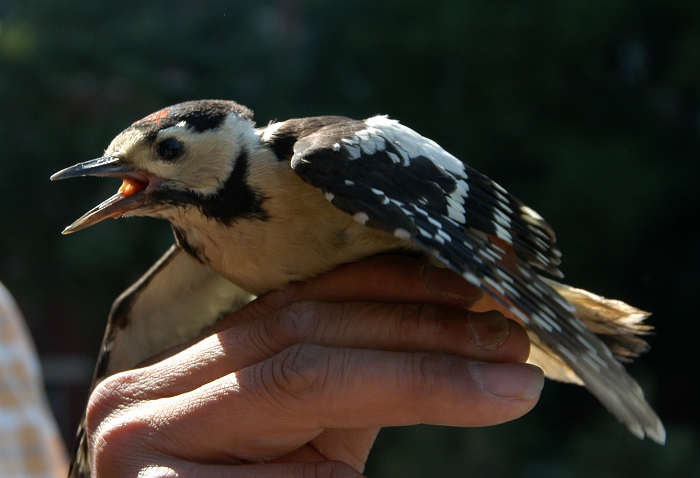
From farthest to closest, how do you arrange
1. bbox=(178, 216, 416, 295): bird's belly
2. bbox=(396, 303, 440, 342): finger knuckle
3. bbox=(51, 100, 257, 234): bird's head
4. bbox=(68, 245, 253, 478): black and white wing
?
bbox=(68, 245, 253, 478): black and white wing, bbox=(51, 100, 257, 234): bird's head, bbox=(178, 216, 416, 295): bird's belly, bbox=(396, 303, 440, 342): finger knuckle

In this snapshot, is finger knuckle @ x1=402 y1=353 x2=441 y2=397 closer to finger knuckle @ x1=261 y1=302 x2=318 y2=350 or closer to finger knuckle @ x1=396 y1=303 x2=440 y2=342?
finger knuckle @ x1=396 y1=303 x2=440 y2=342

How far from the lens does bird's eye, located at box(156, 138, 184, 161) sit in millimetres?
2234

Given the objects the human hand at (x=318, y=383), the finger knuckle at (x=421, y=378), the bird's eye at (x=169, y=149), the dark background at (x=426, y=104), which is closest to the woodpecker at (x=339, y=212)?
the bird's eye at (x=169, y=149)

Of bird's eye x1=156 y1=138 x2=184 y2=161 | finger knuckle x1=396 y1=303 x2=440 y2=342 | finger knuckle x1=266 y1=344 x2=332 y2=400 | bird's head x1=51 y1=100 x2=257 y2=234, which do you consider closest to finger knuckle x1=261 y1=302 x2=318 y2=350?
finger knuckle x1=266 y1=344 x2=332 y2=400

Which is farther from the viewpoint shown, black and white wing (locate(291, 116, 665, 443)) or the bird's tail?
the bird's tail

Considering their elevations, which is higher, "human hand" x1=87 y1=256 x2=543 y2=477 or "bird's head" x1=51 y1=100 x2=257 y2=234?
"bird's head" x1=51 y1=100 x2=257 y2=234

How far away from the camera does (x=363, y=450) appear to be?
2.18 m

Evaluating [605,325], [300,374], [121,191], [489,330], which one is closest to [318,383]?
[300,374]

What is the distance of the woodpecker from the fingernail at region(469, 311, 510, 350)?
8 centimetres

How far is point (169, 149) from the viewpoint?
225 cm

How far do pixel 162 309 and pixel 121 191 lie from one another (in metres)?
0.58

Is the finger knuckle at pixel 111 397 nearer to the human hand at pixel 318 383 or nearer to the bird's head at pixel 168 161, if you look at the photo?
the human hand at pixel 318 383

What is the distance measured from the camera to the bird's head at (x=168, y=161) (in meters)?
2.20

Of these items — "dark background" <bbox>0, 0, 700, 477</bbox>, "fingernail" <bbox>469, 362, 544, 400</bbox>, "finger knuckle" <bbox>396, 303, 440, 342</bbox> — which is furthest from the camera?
"dark background" <bbox>0, 0, 700, 477</bbox>
